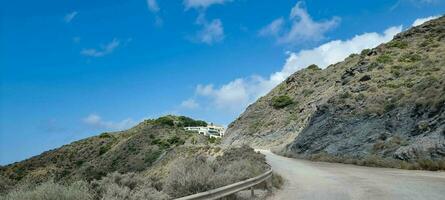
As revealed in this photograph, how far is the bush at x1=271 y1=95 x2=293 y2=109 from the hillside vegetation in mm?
15878

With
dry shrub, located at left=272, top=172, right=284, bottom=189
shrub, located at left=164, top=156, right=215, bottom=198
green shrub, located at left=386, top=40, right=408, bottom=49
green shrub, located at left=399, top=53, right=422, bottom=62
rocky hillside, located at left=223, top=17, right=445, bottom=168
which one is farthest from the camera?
green shrub, located at left=386, top=40, right=408, bottom=49

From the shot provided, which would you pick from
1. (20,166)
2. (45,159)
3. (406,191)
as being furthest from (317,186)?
(45,159)

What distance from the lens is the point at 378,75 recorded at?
5731 cm

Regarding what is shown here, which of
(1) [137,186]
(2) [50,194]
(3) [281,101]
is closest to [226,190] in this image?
(1) [137,186]

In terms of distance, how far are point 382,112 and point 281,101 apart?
59.2 metres

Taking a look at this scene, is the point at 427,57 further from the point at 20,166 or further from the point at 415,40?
the point at 20,166

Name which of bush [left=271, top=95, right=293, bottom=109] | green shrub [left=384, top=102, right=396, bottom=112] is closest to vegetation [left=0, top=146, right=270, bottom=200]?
green shrub [left=384, top=102, right=396, bottom=112]

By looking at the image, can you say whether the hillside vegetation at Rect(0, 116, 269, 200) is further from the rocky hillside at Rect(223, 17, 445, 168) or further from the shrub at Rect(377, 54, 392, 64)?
the shrub at Rect(377, 54, 392, 64)

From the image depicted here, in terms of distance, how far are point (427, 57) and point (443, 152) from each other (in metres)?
32.3

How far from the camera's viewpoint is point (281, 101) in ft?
325

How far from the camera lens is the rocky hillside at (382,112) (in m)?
32.0

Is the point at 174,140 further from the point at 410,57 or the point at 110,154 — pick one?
the point at 410,57

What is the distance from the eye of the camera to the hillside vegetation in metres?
9.74

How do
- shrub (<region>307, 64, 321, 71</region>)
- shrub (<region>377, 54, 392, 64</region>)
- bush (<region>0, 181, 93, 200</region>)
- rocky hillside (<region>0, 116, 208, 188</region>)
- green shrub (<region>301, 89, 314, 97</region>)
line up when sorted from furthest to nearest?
shrub (<region>307, 64, 321, 71</region>) → rocky hillside (<region>0, 116, 208, 188</region>) → green shrub (<region>301, 89, 314, 97</region>) → shrub (<region>377, 54, 392, 64</region>) → bush (<region>0, 181, 93, 200</region>)
